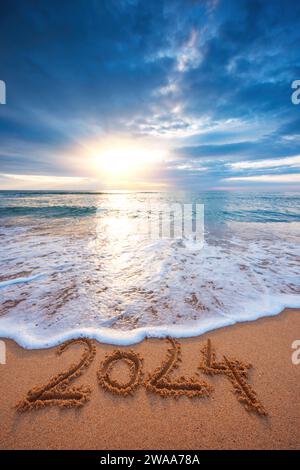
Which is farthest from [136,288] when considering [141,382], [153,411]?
[153,411]

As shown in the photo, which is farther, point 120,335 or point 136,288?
point 136,288

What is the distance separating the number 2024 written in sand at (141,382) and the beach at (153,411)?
0.12ft

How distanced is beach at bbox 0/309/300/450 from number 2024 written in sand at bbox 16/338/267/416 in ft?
0.12

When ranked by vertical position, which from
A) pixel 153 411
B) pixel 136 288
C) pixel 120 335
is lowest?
pixel 153 411

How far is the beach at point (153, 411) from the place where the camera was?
1755 millimetres

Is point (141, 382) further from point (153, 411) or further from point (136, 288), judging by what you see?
point (136, 288)

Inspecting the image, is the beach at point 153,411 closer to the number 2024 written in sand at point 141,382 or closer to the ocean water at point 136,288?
the number 2024 written in sand at point 141,382

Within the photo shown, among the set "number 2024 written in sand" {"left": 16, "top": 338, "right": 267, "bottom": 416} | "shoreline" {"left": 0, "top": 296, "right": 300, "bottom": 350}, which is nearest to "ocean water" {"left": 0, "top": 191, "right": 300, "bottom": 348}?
"shoreline" {"left": 0, "top": 296, "right": 300, "bottom": 350}

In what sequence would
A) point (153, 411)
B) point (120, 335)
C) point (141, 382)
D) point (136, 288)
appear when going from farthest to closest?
point (136, 288)
point (120, 335)
point (141, 382)
point (153, 411)

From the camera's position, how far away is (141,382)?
220 centimetres

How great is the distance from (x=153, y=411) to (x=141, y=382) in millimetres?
305

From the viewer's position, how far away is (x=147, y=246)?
7148mm
